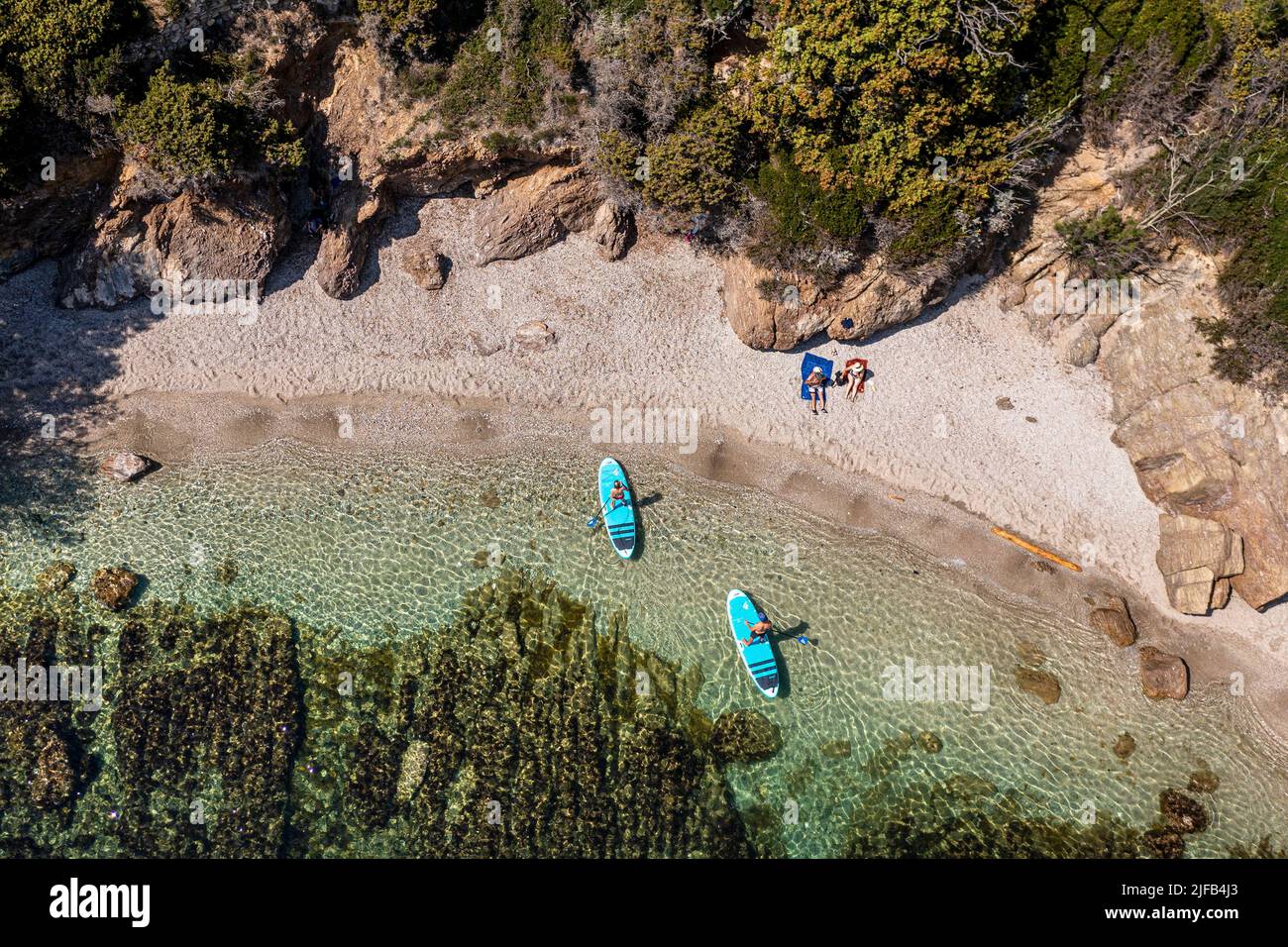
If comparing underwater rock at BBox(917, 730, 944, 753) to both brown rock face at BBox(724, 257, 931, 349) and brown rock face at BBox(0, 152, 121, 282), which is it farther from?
brown rock face at BBox(0, 152, 121, 282)

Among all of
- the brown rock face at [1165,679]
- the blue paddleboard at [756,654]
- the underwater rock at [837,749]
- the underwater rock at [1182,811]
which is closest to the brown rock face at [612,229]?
the blue paddleboard at [756,654]

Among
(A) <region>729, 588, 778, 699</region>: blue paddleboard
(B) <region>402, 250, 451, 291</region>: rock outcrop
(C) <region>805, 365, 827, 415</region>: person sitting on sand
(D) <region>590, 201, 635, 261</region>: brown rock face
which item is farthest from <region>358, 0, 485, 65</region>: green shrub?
(A) <region>729, 588, 778, 699</region>: blue paddleboard

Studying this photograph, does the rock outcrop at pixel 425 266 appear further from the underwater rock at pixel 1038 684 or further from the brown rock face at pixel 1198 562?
the brown rock face at pixel 1198 562

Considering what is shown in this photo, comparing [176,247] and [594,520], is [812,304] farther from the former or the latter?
[176,247]

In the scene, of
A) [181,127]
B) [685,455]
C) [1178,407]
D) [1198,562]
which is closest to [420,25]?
[181,127]

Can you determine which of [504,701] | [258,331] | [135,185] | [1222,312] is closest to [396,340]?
[258,331]
